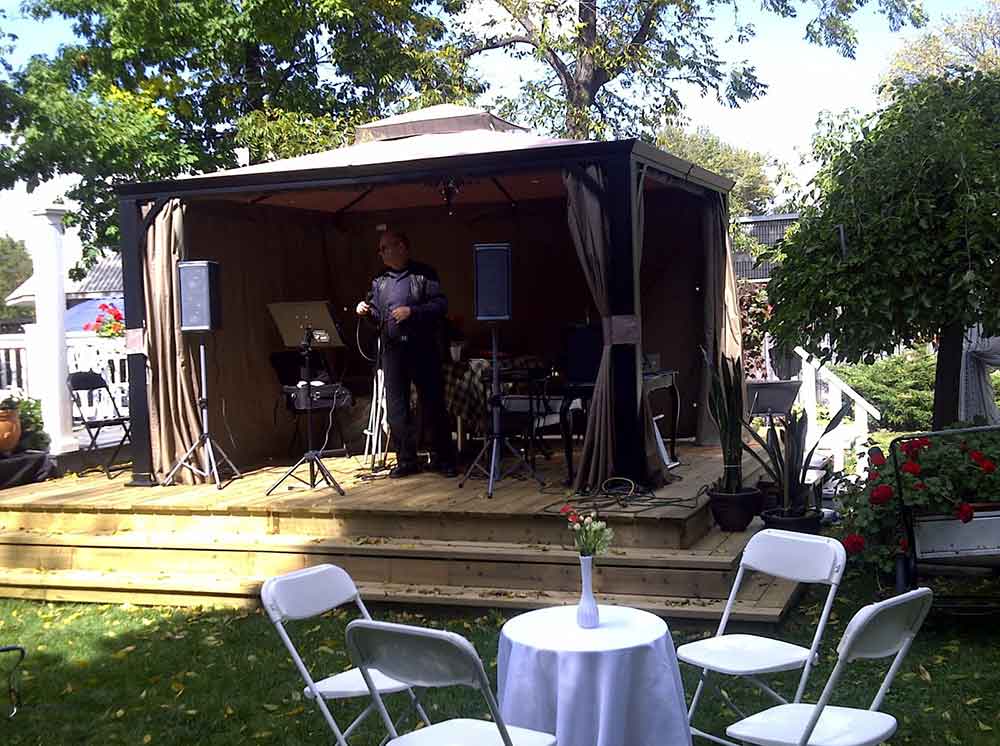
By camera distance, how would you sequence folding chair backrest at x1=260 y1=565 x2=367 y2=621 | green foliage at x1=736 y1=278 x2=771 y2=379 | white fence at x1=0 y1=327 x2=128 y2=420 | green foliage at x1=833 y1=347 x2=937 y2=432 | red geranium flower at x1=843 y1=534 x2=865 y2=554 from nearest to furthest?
folding chair backrest at x1=260 y1=565 x2=367 y2=621 < red geranium flower at x1=843 y1=534 x2=865 y2=554 < white fence at x1=0 y1=327 x2=128 y2=420 < green foliage at x1=736 y1=278 x2=771 y2=379 < green foliage at x1=833 y1=347 x2=937 y2=432

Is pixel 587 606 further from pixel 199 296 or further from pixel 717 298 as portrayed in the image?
pixel 717 298

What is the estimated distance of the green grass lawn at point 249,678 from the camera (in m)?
4.02

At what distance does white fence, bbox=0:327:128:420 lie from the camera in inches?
380

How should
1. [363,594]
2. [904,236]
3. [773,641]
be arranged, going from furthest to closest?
[904,236], [363,594], [773,641]

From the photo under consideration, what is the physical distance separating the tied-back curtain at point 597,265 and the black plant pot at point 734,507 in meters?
0.70

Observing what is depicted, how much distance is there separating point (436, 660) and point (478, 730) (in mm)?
461

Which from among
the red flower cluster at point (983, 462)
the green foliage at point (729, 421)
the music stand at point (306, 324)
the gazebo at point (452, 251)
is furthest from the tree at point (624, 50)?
the red flower cluster at point (983, 462)

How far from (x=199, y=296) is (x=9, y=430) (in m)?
2.37

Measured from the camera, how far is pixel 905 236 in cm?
577

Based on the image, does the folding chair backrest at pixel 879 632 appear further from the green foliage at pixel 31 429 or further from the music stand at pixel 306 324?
the green foliage at pixel 31 429

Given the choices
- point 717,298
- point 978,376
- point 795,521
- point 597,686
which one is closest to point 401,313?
point 795,521

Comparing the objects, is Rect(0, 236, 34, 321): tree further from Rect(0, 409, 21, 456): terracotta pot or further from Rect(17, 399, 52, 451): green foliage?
Rect(0, 409, 21, 456): terracotta pot

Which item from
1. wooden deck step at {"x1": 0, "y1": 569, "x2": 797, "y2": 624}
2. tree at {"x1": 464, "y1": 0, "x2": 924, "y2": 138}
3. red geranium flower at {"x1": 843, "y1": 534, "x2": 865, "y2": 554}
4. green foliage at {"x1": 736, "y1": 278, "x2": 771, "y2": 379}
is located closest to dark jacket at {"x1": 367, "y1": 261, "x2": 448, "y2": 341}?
wooden deck step at {"x1": 0, "y1": 569, "x2": 797, "y2": 624}

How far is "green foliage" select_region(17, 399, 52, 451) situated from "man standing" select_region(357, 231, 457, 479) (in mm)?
3319
